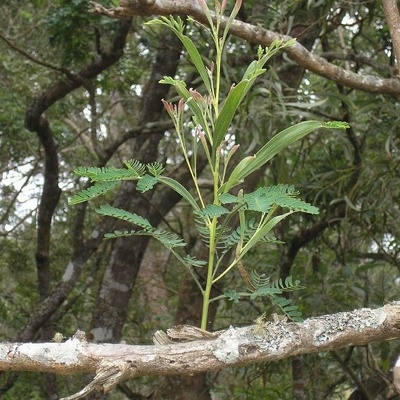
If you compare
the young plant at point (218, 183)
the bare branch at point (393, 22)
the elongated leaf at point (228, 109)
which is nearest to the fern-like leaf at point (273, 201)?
the young plant at point (218, 183)

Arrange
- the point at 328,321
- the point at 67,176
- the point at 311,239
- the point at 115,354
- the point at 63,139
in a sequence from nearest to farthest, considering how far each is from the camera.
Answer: the point at 115,354
the point at 328,321
the point at 311,239
the point at 63,139
the point at 67,176

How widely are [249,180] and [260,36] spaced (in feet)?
3.59

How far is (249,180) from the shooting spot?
3287 mm

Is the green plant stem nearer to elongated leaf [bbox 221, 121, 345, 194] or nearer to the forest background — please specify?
elongated leaf [bbox 221, 121, 345, 194]

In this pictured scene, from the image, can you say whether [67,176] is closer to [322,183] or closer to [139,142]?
[139,142]

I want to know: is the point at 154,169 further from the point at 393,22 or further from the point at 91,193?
the point at 393,22

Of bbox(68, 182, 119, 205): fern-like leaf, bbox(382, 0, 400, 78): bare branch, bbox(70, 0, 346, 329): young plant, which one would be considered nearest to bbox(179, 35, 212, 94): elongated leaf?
bbox(70, 0, 346, 329): young plant

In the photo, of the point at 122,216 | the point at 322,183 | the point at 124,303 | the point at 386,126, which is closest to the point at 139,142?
the point at 124,303

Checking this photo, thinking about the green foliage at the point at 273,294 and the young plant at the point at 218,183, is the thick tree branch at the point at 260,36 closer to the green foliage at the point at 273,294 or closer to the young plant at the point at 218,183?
the young plant at the point at 218,183

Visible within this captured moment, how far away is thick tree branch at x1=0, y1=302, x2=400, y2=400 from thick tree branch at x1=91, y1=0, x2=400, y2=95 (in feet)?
3.27

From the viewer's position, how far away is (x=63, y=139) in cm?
475

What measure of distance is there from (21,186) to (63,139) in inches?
17.9

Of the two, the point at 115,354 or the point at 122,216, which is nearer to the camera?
the point at 115,354

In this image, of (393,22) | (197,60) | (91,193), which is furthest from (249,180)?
(91,193)
